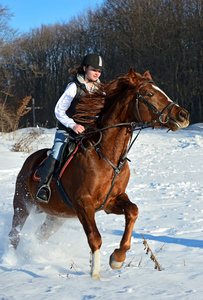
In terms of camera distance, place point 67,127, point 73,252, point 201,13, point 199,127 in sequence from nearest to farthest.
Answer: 1. point 67,127
2. point 73,252
3. point 199,127
4. point 201,13

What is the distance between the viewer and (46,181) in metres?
4.41

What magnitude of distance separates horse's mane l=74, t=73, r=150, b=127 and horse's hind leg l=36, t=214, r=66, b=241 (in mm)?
1825

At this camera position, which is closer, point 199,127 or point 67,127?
point 67,127

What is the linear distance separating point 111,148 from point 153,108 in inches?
27.3

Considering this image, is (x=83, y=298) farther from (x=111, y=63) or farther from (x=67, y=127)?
(x=111, y=63)

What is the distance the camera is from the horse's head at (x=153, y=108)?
3486 mm

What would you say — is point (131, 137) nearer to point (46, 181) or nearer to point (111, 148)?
point (111, 148)

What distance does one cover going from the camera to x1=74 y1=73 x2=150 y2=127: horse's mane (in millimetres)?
4035

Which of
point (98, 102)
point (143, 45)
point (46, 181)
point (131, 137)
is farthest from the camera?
point (143, 45)

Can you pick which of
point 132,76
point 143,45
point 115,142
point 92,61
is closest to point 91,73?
point 92,61

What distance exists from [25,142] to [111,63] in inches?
665

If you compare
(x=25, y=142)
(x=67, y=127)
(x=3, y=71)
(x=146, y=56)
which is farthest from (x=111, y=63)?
(x=67, y=127)

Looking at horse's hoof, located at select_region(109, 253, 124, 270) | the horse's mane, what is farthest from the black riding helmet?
horse's hoof, located at select_region(109, 253, 124, 270)

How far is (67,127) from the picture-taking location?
4.46 metres
